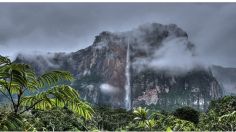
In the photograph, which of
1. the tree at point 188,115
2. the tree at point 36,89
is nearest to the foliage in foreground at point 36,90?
the tree at point 36,89

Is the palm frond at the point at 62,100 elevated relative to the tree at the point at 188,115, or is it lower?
lower

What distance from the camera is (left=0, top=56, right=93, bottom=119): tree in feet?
11.0

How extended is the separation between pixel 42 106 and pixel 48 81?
27 cm

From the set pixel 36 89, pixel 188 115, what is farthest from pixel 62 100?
pixel 188 115

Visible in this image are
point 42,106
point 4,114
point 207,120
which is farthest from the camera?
point 207,120

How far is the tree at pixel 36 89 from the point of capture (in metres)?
3.37

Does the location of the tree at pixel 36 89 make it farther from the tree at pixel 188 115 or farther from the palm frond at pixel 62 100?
the tree at pixel 188 115

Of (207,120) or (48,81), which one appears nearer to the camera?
(48,81)

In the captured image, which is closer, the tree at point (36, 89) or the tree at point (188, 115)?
the tree at point (36, 89)

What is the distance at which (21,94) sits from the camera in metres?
3.54

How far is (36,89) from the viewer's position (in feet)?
12.4

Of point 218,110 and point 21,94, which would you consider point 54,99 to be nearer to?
point 21,94

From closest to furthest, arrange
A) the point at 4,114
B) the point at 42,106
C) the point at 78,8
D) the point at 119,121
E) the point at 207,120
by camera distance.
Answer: the point at 4,114, the point at 42,106, the point at 207,120, the point at 119,121, the point at 78,8

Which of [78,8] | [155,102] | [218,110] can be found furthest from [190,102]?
[218,110]
